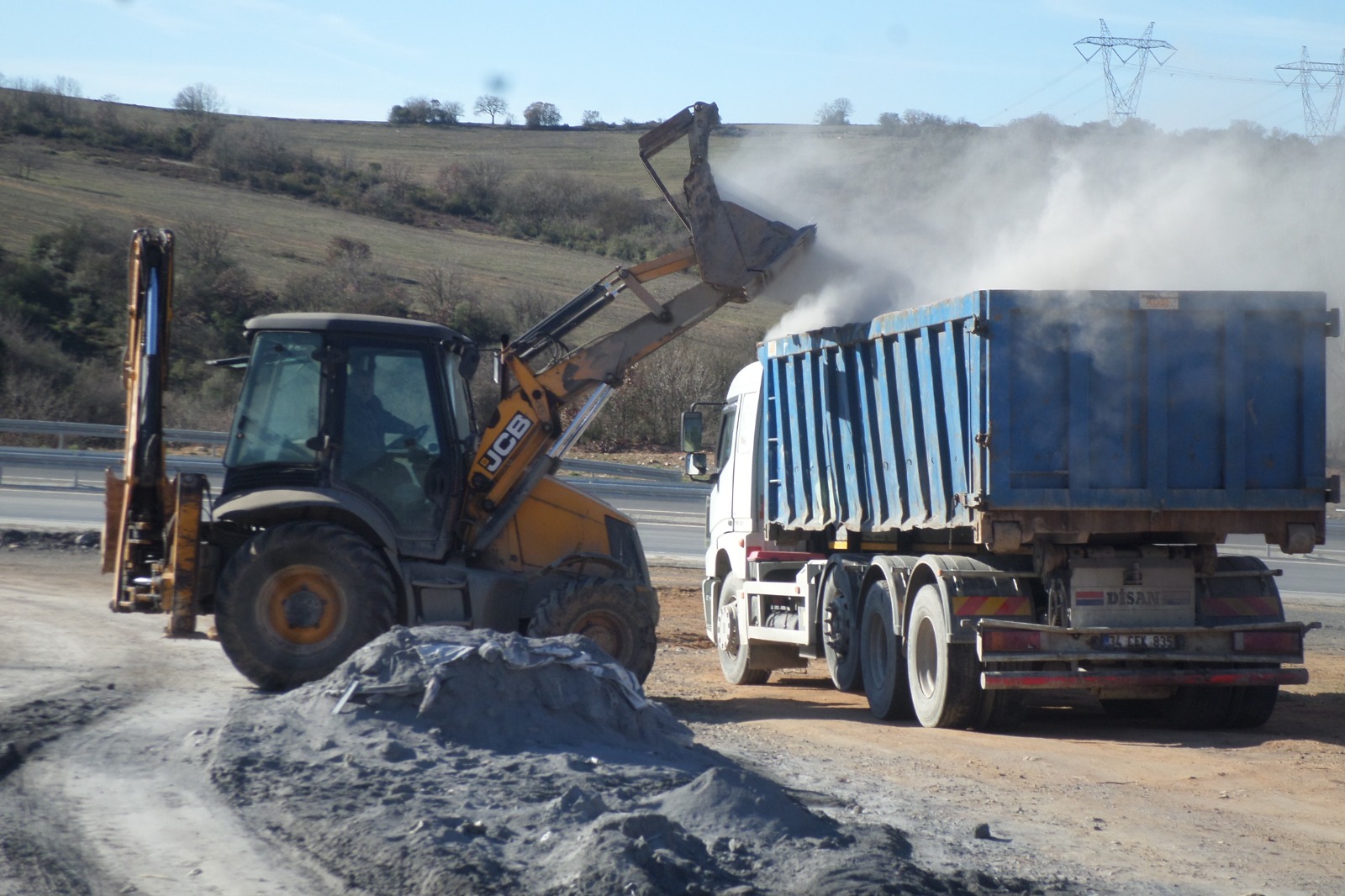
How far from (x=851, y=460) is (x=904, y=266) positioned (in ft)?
6.34

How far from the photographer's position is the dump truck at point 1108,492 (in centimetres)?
880

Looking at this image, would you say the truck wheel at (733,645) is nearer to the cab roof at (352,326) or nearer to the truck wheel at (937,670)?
the truck wheel at (937,670)

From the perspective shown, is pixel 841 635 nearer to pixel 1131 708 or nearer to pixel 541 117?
pixel 1131 708

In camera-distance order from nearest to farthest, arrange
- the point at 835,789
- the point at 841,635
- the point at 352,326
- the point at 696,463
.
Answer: the point at 835,789 < the point at 352,326 < the point at 841,635 < the point at 696,463

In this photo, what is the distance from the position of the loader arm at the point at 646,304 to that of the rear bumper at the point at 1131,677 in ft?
12.2

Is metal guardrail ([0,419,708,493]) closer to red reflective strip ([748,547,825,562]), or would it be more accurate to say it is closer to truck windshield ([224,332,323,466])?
red reflective strip ([748,547,825,562])

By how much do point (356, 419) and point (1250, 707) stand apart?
6.96m

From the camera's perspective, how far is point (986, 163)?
13.3 meters

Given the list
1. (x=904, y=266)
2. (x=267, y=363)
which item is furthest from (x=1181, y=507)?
(x=267, y=363)

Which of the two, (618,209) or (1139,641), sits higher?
(618,209)

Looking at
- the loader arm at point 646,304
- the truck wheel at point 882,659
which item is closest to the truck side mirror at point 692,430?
the loader arm at point 646,304

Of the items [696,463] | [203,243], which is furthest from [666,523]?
[203,243]

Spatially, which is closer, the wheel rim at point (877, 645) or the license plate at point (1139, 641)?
the license plate at point (1139, 641)

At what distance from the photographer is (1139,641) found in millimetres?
9039
